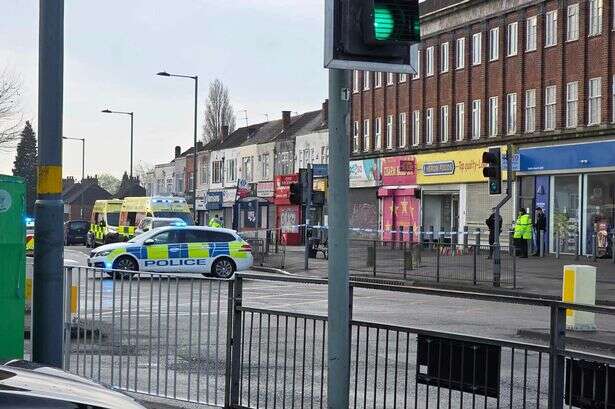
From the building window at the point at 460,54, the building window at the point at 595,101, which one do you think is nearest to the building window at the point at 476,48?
the building window at the point at 460,54

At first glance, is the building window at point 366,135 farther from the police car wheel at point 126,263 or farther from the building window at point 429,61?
the police car wheel at point 126,263

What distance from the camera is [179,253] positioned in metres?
28.6

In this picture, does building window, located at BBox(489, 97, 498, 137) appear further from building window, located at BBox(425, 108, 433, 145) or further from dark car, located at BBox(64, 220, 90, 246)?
dark car, located at BBox(64, 220, 90, 246)

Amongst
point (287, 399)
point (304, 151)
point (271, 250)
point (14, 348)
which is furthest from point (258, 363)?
point (304, 151)

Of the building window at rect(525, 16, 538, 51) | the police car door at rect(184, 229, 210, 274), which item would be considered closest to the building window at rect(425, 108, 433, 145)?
the building window at rect(525, 16, 538, 51)

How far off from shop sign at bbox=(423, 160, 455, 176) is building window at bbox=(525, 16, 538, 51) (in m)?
6.91

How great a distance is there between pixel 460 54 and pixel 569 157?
1113 cm

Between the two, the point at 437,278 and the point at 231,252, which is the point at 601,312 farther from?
the point at 231,252

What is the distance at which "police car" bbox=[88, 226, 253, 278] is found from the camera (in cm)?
2812

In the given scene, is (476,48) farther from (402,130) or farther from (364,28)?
(364,28)

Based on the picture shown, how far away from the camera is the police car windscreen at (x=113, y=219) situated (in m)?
55.8

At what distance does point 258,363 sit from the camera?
26.5ft

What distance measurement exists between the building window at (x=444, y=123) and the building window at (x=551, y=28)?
28.3 ft

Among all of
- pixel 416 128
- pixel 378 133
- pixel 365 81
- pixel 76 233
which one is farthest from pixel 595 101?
pixel 76 233
